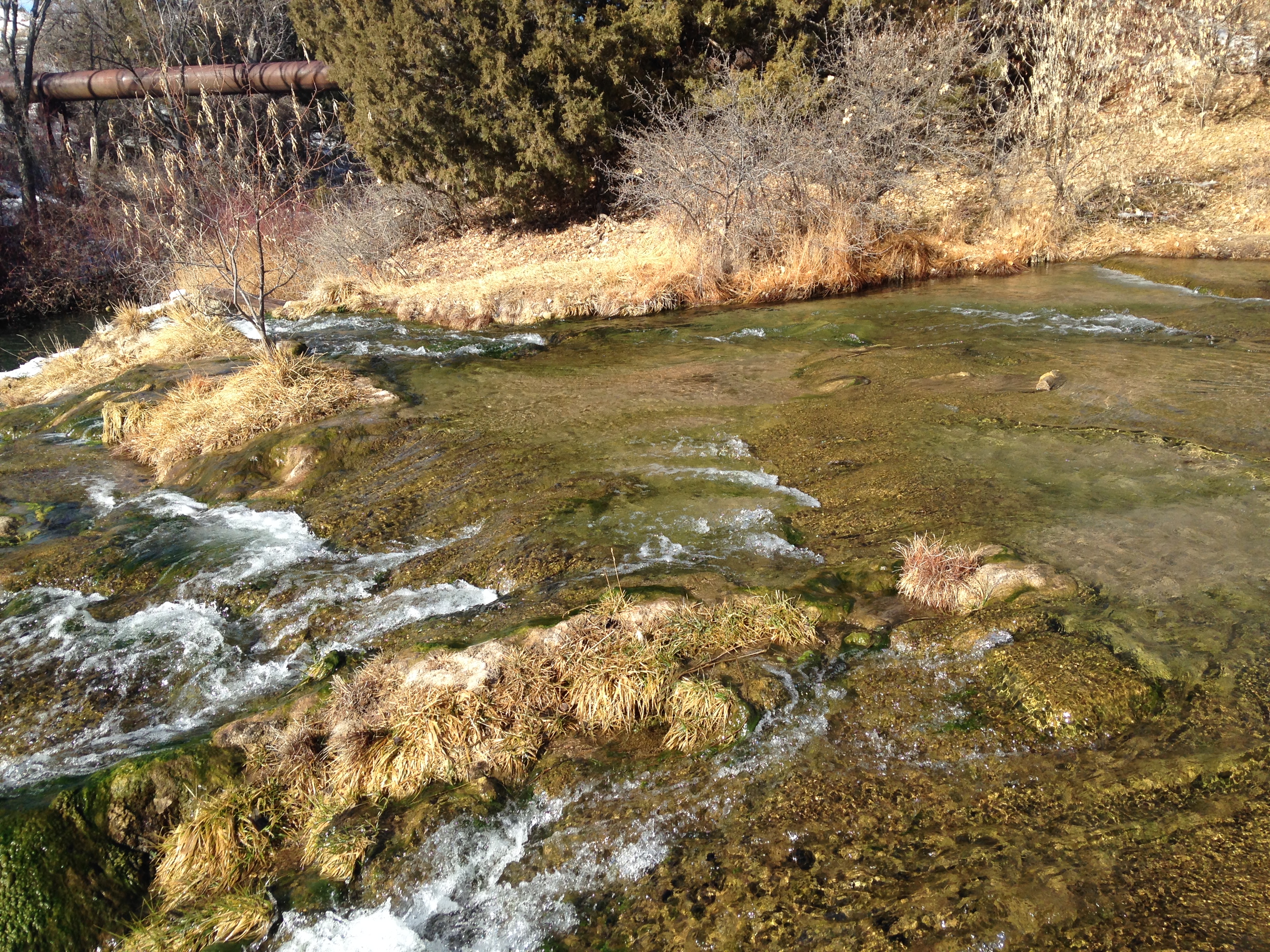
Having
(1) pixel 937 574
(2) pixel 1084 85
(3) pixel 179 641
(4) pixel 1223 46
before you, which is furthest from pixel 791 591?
(4) pixel 1223 46

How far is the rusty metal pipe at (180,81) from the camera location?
20.5 meters

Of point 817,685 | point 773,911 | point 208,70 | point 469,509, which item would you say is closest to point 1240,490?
point 817,685

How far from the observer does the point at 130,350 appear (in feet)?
40.3

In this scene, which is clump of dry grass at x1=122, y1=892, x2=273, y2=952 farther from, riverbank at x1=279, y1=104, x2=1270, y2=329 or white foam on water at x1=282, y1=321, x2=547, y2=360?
riverbank at x1=279, y1=104, x2=1270, y2=329

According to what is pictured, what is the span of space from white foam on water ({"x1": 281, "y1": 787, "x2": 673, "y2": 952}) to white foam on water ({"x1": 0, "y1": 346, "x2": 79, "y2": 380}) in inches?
503

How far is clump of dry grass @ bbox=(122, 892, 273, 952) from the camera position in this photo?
3096 millimetres

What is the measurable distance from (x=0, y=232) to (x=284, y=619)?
65.2 ft

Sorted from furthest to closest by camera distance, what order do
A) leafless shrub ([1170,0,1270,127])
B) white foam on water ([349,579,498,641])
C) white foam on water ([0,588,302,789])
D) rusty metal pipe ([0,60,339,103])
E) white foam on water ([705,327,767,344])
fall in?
rusty metal pipe ([0,60,339,103]), leafless shrub ([1170,0,1270,127]), white foam on water ([705,327,767,344]), white foam on water ([349,579,498,641]), white foam on water ([0,588,302,789])

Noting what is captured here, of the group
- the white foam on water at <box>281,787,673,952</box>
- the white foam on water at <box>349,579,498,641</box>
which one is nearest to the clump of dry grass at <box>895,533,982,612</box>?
the white foam on water at <box>281,787,673,952</box>

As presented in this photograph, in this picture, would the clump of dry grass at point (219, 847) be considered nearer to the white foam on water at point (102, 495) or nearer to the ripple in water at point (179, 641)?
the ripple in water at point (179, 641)

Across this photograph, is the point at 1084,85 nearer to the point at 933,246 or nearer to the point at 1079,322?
the point at 933,246

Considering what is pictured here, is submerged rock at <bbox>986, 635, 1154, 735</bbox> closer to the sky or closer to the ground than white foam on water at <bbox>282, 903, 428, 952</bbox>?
closer to the sky

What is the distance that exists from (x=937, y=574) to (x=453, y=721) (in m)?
2.49

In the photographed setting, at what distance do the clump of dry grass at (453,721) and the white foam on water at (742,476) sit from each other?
151 centimetres
